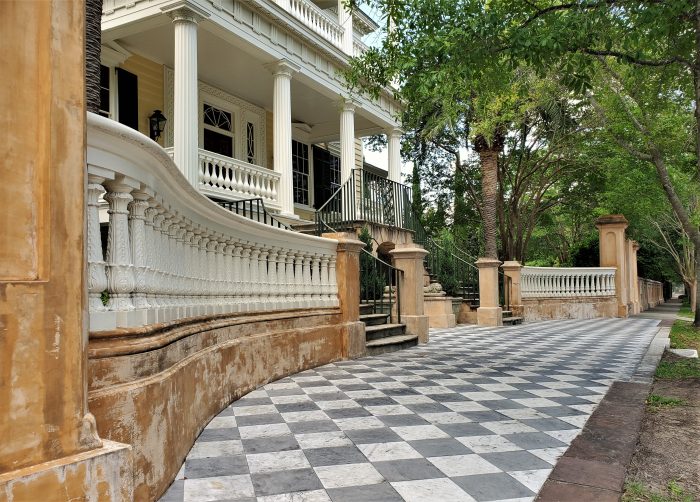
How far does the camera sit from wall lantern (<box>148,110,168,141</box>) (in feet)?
35.5

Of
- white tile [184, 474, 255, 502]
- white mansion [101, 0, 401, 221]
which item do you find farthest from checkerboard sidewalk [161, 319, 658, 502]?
white mansion [101, 0, 401, 221]

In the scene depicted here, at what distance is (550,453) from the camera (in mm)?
3137

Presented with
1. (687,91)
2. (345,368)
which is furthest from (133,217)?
(687,91)

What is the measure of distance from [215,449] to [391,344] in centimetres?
501

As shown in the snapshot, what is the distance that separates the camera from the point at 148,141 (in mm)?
2402

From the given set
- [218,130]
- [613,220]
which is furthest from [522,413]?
[613,220]

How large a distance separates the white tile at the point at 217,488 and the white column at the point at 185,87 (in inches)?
275

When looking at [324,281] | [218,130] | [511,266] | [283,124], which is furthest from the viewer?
[511,266]

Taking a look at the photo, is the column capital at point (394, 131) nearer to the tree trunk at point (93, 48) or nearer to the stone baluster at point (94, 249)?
the tree trunk at point (93, 48)

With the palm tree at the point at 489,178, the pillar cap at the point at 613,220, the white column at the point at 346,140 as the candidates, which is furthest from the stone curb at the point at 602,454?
the pillar cap at the point at 613,220

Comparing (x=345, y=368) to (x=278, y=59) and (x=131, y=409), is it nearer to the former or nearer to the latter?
(x=131, y=409)

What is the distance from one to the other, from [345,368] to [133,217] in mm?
4175

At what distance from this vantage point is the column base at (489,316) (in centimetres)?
1308

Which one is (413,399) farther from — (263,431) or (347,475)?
(347,475)
